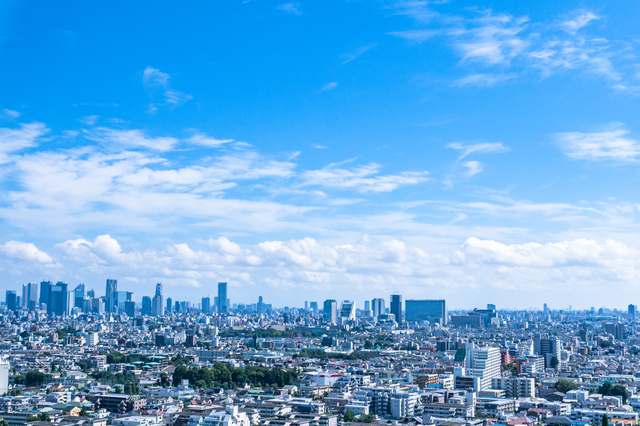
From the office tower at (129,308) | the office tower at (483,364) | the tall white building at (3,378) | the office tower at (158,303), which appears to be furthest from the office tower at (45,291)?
the office tower at (483,364)

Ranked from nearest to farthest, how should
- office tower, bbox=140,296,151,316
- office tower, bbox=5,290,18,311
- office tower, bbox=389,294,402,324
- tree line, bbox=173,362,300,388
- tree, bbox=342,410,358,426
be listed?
1. tree, bbox=342,410,358,426
2. tree line, bbox=173,362,300,388
3. office tower, bbox=389,294,402,324
4. office tower, bbox=5,290,18,311
5. office tower, bbox=140,296,151,316

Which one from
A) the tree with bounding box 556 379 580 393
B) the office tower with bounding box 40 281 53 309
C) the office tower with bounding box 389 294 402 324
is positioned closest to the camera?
the tree with bounding box 556 379 580 393

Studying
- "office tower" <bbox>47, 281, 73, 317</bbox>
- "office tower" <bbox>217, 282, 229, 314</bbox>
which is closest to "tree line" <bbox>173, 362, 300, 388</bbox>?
"office tower" <bbox>47, 281, 73, 317</bbox>

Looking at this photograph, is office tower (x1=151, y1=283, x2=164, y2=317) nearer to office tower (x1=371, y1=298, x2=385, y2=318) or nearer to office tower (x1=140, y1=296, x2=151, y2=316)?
office tower (x1=140, y1=296, x2=151, y2=316)

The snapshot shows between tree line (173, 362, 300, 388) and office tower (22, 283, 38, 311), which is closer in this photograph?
tree line (173, 362, 300, 388)

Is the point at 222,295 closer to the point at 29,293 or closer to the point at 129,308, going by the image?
the point at 129,308

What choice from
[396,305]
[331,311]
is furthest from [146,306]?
[396,305]
